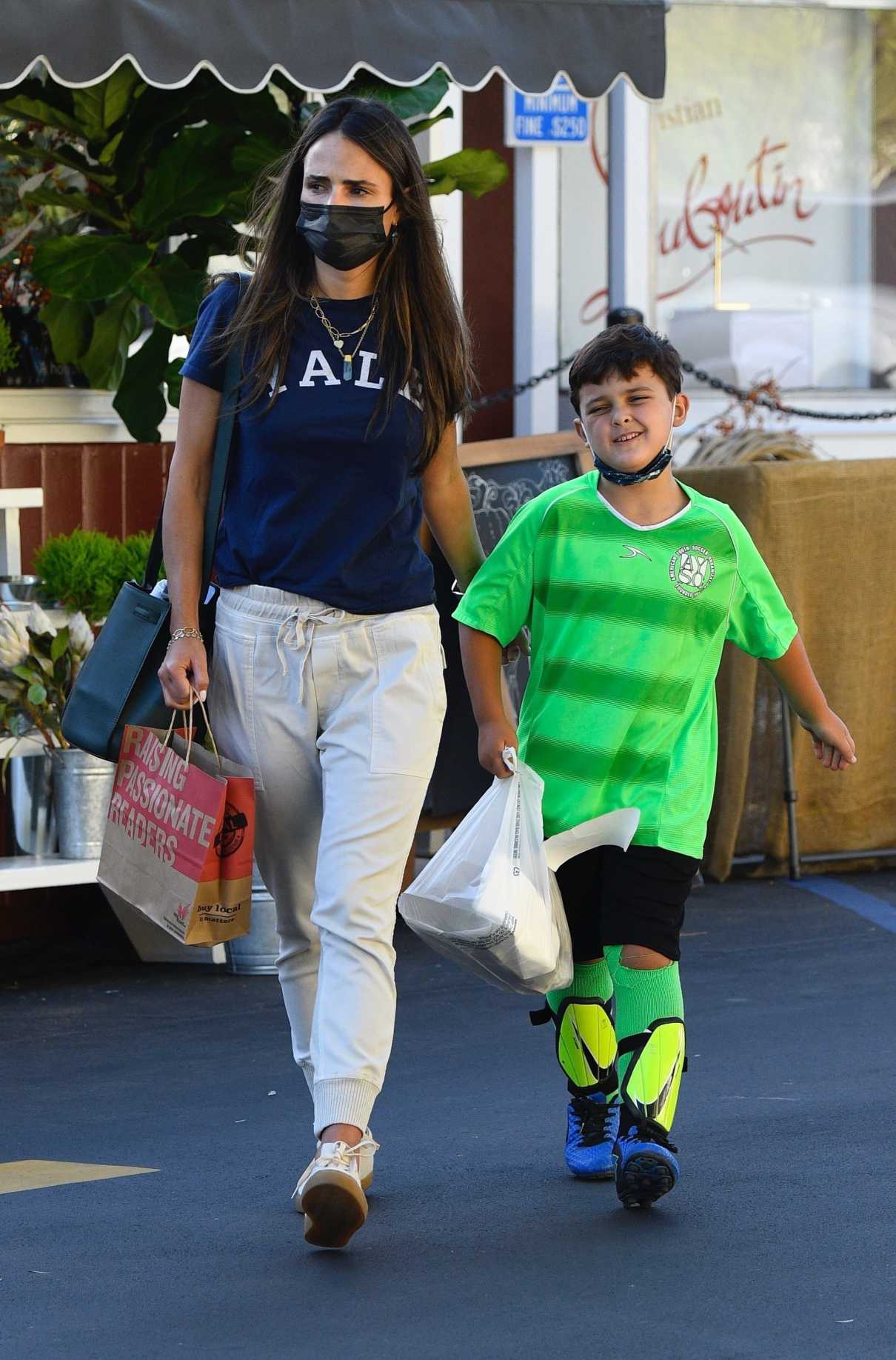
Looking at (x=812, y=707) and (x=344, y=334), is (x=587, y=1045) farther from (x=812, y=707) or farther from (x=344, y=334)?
(x=344, y=334)

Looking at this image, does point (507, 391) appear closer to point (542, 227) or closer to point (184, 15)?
point (542, 227)

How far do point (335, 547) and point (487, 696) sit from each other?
0.47 m

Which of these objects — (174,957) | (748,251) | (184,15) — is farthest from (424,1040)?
(748,251)

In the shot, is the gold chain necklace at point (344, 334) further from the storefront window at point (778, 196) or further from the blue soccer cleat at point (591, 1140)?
the storefront window at point (778, 196)

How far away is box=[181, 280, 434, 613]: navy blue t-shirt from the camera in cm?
A: 385

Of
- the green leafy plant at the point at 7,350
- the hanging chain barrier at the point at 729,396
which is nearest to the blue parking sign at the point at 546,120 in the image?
the hanging chain barrier at the point at 729,396

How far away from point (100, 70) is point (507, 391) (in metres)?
3.92

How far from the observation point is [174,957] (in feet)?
21.9

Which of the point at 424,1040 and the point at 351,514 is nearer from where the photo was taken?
the point at 351,514

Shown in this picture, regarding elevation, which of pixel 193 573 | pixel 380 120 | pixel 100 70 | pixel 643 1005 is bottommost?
pixel 643 1005

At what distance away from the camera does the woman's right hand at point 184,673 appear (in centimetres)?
388

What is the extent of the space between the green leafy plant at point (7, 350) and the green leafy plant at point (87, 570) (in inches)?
27.6

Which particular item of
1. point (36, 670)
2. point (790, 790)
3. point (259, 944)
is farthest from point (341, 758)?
point (790, 790)

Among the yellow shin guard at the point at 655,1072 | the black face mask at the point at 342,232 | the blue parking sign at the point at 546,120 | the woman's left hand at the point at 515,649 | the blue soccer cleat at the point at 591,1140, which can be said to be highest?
the blue parking sign at the point at 546,120
